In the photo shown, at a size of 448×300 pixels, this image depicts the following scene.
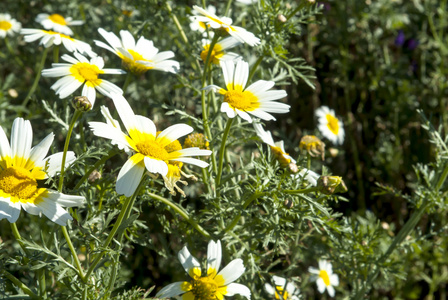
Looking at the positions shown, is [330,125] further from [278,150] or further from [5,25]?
[5,25]

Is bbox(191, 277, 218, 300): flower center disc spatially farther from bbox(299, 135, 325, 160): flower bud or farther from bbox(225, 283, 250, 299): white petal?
bbox(299, 135, 325, 160): flower bud

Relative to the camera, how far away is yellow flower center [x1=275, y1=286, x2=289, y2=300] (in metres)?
2.03

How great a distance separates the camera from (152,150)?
1.38 metres

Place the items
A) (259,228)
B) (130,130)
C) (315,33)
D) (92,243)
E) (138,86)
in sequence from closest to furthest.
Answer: (130,130) < (92,243) < (259,228) < (138,86) < (315,33)

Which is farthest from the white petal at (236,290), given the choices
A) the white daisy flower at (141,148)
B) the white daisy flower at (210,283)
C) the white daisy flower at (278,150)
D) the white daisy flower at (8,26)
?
the white daisy flower at (8,26)

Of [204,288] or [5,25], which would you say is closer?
Result: [204,288]

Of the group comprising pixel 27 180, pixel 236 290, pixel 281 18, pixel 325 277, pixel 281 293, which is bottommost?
pixel 325 277

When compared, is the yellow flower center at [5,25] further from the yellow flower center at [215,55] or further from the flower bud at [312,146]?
the flower bud at [312,146]

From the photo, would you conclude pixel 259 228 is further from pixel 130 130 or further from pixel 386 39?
pixel 386 39

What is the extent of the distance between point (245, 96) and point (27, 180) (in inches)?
29.4

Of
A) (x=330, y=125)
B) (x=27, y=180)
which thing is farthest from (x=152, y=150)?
(x=330, y=125)

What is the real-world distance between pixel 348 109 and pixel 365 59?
426 mm

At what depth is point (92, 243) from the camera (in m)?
1.65

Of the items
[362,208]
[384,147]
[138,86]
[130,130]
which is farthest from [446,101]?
[130,130]
